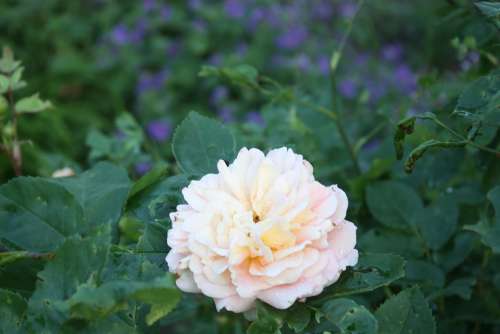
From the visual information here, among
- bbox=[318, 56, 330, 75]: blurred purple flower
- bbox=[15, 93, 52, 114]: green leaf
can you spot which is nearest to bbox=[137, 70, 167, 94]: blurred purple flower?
bbox=[318, 56, 330, 75]: blurred purple flower

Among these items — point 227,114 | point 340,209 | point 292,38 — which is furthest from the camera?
point 292,38

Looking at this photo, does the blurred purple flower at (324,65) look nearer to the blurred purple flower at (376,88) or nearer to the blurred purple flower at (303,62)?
Result: the blurred purple flower at (303,62)

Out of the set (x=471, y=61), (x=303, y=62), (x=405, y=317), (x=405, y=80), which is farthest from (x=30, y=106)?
(x=405, y=80)

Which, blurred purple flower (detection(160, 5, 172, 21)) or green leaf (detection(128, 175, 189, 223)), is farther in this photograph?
blurred purple flower (detection(160, 5, 172, 21))

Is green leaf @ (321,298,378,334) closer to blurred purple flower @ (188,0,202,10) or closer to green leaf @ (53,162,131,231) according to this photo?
green leaf @ (53,162,131,231)

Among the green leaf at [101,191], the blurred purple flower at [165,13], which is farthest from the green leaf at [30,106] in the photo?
the blurred purple flower at [165,13]

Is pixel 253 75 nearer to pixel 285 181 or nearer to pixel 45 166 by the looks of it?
pixel 285 181

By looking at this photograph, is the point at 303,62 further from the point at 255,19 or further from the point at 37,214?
the point at 37,214
